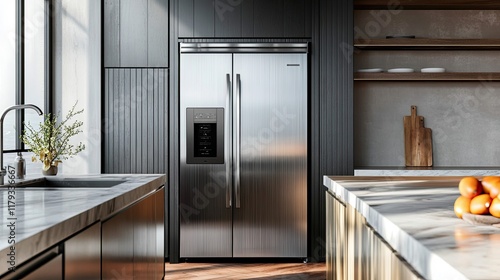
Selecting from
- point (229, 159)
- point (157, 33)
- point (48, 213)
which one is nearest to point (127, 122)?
point (157, 33)

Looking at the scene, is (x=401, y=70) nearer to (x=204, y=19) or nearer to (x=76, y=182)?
(x=204, y=19)

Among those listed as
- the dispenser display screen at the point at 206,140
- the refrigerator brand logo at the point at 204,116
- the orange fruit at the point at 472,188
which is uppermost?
the refrigerator brand logo at the point at 204,116

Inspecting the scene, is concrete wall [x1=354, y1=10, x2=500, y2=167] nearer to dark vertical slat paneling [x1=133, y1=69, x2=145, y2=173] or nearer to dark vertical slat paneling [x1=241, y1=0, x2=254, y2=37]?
dark vertical slat paneling [x1=241, y1=0, x2=254, y2=37]

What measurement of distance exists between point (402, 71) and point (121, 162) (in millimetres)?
2613

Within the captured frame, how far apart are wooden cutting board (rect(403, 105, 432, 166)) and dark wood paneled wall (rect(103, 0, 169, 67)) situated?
2.31 metres

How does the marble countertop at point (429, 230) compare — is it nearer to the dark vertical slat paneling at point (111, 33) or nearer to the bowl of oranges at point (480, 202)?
the bowl of oranges at point (480, 202)

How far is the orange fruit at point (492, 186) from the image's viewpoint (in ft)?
5.30

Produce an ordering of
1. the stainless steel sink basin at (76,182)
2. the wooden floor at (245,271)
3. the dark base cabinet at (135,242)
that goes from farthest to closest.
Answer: the wooden floor at (245,271) → the stainless steel sink basin at (76,182) → the dark base cabinet at (135,242)

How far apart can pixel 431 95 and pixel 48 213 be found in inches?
171

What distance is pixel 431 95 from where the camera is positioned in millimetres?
5285

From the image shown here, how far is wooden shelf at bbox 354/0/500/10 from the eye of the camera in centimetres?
502

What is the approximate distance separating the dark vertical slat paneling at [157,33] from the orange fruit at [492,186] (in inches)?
137

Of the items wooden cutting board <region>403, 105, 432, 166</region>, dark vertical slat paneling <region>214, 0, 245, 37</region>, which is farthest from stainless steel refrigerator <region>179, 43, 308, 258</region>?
wooden cutting board <region>403, 105, 432, 166</region>

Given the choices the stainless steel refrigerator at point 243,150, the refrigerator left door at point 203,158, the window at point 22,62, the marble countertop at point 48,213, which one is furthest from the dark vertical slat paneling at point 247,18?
the marble countertop at point 48,213
